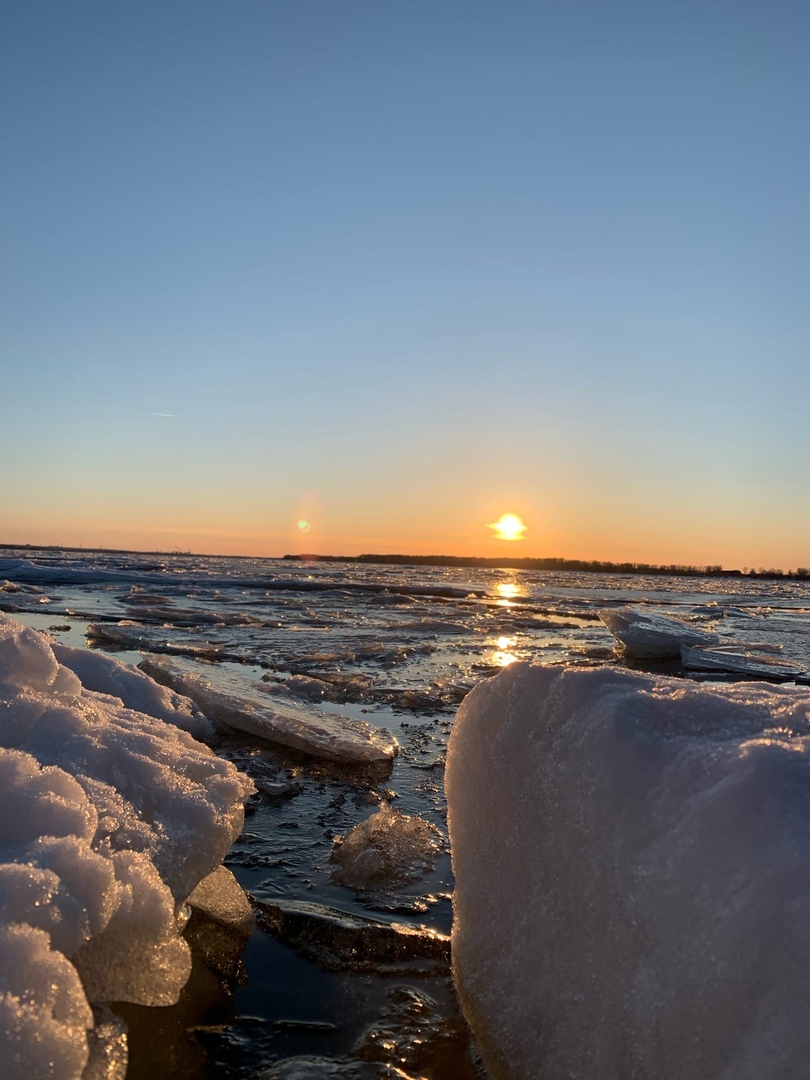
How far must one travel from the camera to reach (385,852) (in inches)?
111

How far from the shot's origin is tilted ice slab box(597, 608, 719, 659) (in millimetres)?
9586

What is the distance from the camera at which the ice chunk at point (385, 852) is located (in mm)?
2652

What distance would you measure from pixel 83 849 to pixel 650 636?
8999 millimetres

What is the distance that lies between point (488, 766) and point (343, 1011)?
72 centimetres

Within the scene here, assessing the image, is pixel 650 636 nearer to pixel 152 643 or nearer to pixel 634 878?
pixel 152 643

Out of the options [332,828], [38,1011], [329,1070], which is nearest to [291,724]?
[332,828]

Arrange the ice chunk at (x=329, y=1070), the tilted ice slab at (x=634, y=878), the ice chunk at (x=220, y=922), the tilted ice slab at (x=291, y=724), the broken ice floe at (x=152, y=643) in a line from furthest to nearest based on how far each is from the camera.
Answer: the broken ice floe at (x=152, y=643) < the tilted ice slab at (x=291, y=724) < the ice chunk at (x=220, y=922) < the ice chunk at (x=329, y=1070) < the tilted ice slab at (x=634, y=878)

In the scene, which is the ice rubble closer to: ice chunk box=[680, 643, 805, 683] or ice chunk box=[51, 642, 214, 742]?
ice chunk box=[51, 642, 214, 742]

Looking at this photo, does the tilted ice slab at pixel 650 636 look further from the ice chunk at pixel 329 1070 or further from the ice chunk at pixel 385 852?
the ice chunk at pixel 329 1070

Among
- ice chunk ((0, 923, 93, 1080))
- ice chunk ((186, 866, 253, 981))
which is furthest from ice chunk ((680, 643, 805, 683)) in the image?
ice chunk ((0, 923, 93, 1080))

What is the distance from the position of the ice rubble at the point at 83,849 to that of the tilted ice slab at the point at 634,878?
746mm

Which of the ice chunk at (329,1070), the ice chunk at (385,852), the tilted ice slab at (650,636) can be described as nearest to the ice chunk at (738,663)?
the tilted ice slab at (650,636)

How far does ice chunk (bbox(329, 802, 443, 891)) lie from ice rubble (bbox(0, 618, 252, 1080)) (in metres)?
0.69

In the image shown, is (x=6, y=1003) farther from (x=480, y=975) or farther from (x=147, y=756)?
(x=480, y=975)
